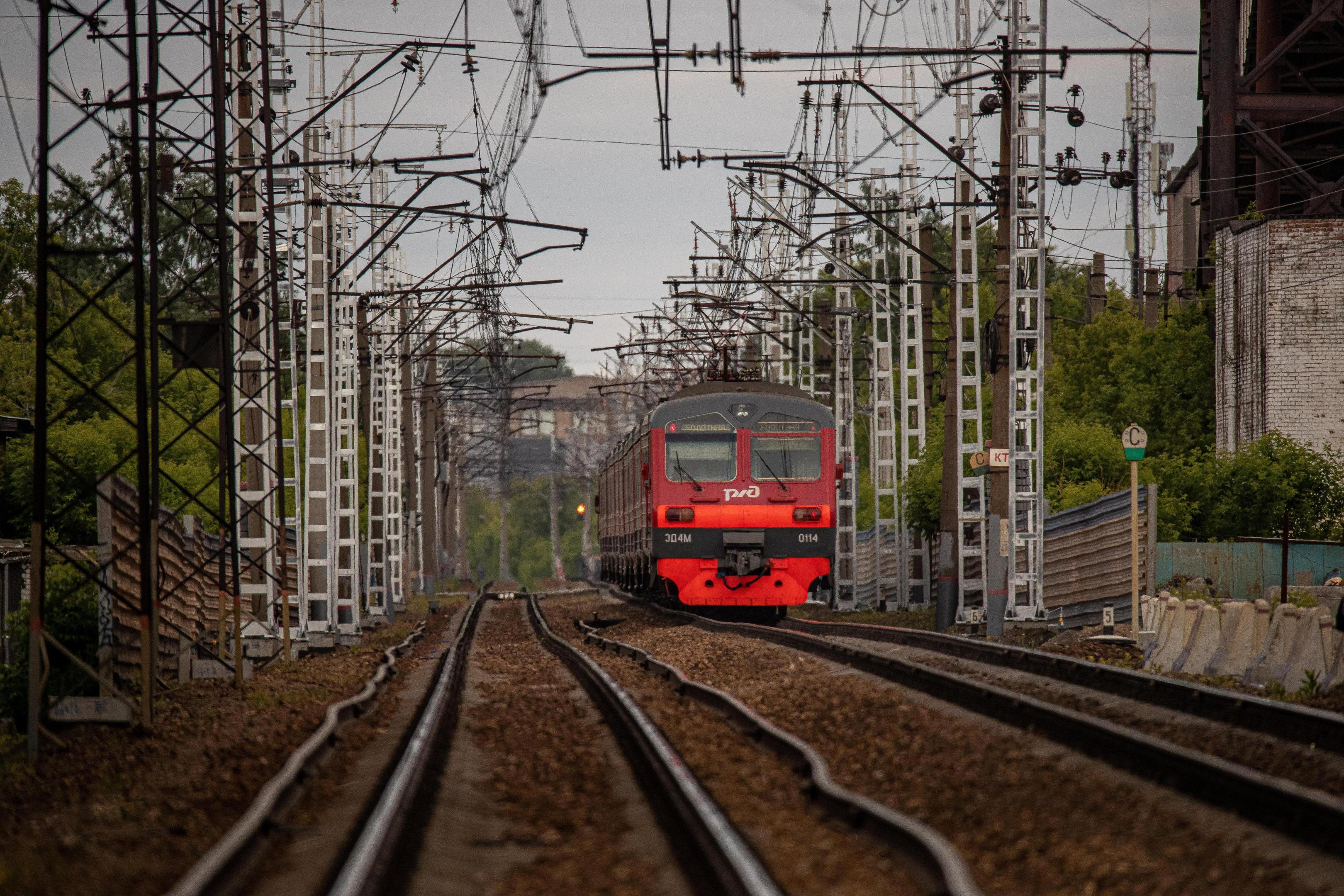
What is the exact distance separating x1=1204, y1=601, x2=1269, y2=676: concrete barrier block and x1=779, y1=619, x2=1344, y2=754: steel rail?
106cm

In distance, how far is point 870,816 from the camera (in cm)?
707

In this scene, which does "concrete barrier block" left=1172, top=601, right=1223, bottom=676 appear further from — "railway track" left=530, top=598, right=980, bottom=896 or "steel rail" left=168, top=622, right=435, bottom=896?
"steel rail" left=168, top=622, right=435, bottom=896

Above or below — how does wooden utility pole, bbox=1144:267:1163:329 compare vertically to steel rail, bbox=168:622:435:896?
above

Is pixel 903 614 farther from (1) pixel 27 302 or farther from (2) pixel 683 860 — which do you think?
(1) pixel 27 302

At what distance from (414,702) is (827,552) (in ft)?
38.7

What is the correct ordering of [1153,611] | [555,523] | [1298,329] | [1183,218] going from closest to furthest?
[1153,611]
[1298,329]
[1183,218]
[555,523]

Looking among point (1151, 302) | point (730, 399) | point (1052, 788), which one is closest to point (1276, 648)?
point (1052, 788)

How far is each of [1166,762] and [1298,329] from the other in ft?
88.6

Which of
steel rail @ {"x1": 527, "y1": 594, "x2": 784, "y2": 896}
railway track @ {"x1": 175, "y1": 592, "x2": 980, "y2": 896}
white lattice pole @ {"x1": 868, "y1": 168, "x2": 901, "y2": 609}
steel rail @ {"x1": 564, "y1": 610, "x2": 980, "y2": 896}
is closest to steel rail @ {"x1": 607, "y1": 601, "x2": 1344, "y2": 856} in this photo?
steel rail @ {"x1": 564, "y1": 610, "x2": 980, "y2": 896}

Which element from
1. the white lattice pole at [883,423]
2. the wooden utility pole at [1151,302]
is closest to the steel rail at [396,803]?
the white lattice pole at [883,423]

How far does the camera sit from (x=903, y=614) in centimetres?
2997

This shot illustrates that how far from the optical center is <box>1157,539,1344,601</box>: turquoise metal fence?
25516 mm

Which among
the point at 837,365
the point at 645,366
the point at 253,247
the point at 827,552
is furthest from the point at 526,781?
the point at 645,366

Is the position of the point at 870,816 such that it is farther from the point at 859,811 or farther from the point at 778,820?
the point at 778,820
